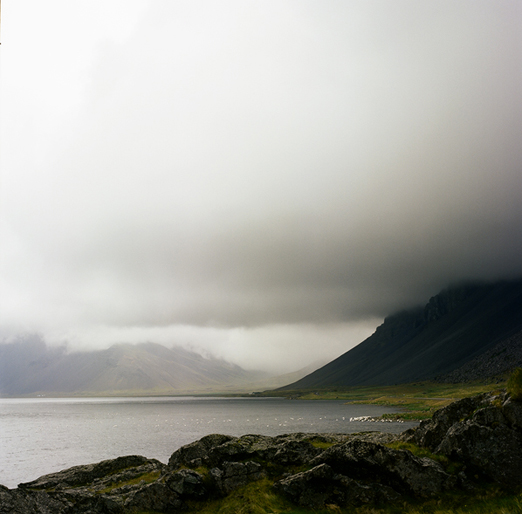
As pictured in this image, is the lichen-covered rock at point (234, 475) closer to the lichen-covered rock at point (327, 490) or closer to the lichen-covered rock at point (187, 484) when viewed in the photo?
the lichen-covered rock at point (187, 484)

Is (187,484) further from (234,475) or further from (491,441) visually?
(491,441)

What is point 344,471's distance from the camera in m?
21.6

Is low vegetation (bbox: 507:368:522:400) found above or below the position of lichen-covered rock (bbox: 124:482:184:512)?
above

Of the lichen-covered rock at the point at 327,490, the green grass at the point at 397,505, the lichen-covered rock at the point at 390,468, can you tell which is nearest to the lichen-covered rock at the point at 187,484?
the green grass at the point at 397,505

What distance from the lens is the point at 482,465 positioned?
68.5 feet

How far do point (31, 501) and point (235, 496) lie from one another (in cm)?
1081

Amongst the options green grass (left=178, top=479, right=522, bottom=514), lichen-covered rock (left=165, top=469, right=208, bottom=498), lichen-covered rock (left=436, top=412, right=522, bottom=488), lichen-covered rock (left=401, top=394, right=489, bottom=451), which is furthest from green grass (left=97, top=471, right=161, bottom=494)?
lichen-covered rock (left=436, top=412, right=522, bottom=488)

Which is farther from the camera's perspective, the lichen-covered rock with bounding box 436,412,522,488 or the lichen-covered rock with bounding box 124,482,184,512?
the lichen-covered rock with bounding box 124,482,184,512

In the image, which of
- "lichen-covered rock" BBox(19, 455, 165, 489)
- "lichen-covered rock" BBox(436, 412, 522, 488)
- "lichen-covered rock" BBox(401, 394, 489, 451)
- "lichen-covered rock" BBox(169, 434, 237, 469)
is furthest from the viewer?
"lichen-covered rock" BBox(19, 455, 165, 489)

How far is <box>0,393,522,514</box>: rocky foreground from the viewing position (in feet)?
67.1

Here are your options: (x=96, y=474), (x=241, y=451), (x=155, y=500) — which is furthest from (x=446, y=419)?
(x=96, y=474)

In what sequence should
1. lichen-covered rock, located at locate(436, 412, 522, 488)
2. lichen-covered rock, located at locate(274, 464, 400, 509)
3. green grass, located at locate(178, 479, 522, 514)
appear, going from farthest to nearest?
lichen-covered rock, located at locate(436, 412, 522, 488)
lichen-covered rock, located at locate(274, 464, 400, 509)
green grass, located at locate(178, 479, 522, 514)

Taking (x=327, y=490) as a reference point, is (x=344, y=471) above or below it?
above

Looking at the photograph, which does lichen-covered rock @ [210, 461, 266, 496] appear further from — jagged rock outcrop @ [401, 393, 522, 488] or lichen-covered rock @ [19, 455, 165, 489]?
jagged rock outcrop @ [401, 393, 522, 488]
